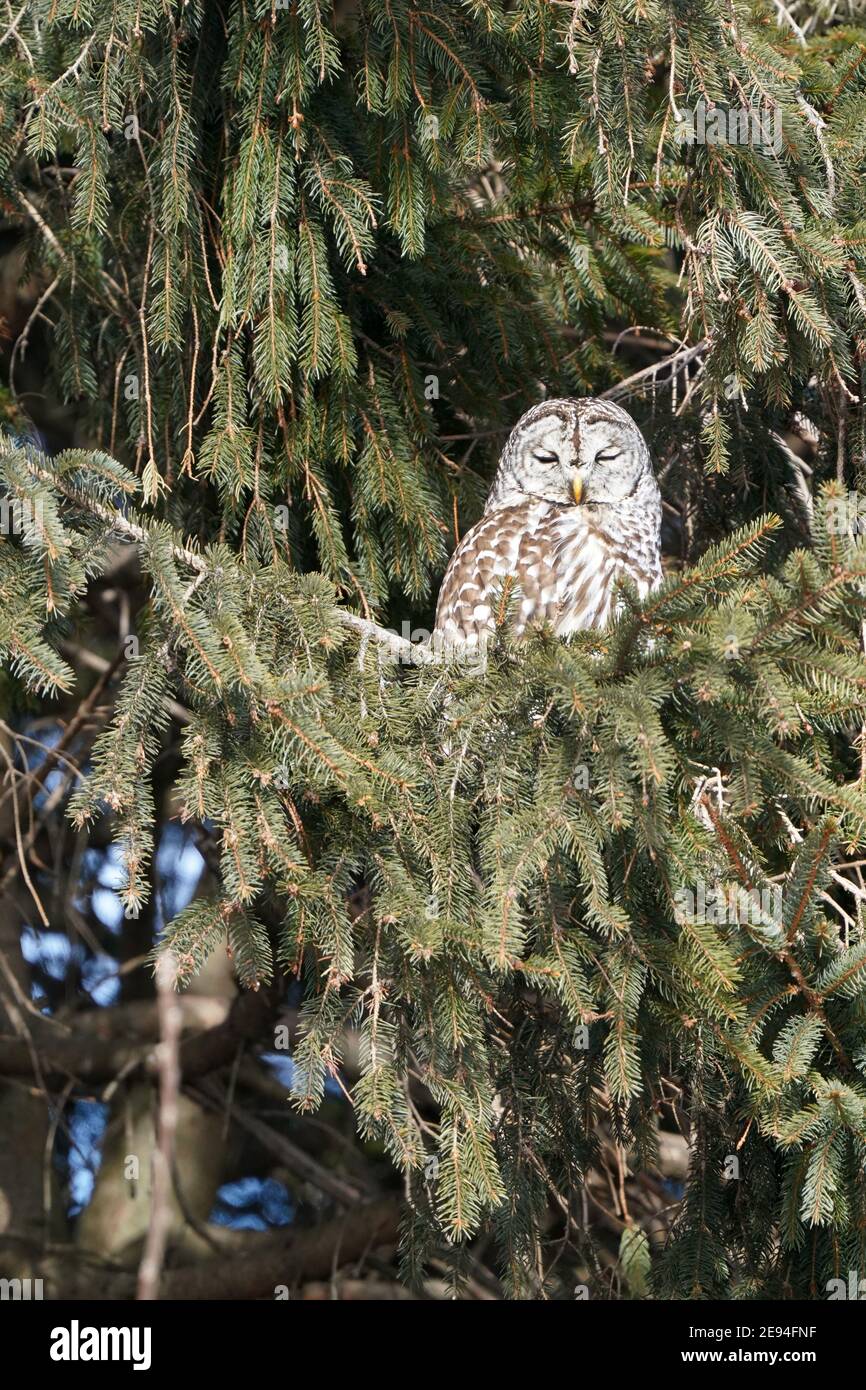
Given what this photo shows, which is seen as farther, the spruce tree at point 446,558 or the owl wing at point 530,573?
the owl wing at point 530,573

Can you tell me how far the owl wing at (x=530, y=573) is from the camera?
14.3ft

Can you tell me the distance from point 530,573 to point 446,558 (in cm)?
25

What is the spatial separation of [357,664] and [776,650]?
103 cm

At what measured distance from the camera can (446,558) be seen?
14.5ft

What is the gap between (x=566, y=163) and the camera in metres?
3.97

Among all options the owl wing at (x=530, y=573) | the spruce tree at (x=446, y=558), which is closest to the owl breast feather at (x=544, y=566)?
the owl wing at (x=530, y=573)

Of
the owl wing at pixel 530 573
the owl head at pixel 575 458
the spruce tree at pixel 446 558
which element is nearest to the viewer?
the spruce tree at pixel 446 558

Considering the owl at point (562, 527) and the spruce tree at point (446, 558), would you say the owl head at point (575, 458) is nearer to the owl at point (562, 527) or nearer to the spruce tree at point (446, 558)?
the owl at point (562, 527)

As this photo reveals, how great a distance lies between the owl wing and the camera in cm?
437

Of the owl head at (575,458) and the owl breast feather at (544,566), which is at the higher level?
the owl head at (575,458)

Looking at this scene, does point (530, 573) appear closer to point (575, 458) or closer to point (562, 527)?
point (562, 527)

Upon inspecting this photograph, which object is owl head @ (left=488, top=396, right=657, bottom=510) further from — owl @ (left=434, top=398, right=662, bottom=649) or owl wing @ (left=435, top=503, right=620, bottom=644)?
owl wing @ (left=435, top=503, right=620, bottom=644)

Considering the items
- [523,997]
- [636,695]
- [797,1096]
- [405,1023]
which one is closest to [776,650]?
[636,695]

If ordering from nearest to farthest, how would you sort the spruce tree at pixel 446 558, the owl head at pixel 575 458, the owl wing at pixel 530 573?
the spruce tree at pixel 446 558
the owl wing at pixel 530 573
the owl head at pixel 575 458
